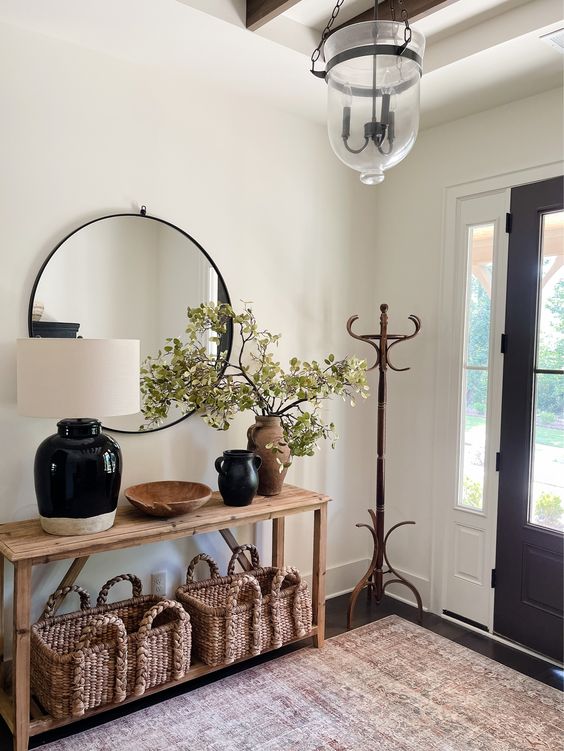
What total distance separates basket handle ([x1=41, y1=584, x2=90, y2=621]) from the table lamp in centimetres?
33

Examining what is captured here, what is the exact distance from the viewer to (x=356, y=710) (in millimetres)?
2312

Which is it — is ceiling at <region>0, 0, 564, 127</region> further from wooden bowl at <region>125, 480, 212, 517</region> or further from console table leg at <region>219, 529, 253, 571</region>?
console table leg at <region>219, 529, 253, 571</region>

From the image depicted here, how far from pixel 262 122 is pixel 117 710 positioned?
2619mm

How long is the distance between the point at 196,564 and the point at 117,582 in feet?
1.22

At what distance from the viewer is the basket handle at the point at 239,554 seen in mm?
2759

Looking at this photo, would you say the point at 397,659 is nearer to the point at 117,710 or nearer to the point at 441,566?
the point at 441,566

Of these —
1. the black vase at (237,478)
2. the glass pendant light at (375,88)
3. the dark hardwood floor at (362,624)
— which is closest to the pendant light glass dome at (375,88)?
the glass pendant light at (375,88)

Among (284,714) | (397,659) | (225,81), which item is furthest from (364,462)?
(225,81)

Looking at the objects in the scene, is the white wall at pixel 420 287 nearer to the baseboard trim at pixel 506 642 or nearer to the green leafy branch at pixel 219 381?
the baseboard trim at pixel 506 642

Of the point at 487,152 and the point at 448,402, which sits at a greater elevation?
the point at 487,152

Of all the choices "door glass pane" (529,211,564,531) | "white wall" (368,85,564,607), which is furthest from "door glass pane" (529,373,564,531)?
"white wall" (368,85,564,607)

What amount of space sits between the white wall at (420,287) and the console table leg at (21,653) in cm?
205

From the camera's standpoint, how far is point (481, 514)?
3035mm

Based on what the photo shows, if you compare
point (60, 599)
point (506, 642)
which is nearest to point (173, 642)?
point (60, 599)
